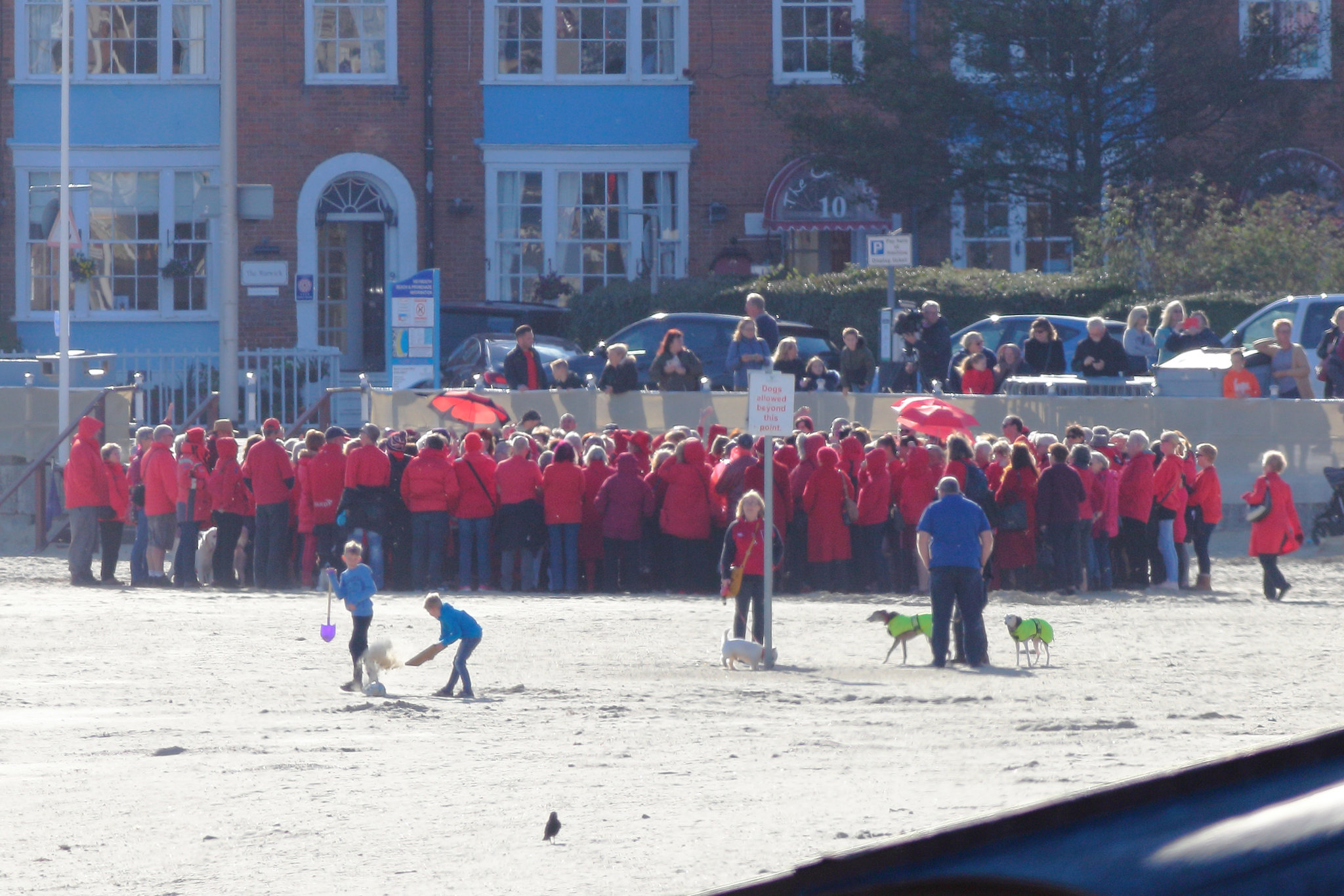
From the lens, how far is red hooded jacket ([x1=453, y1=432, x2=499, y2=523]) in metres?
17.5

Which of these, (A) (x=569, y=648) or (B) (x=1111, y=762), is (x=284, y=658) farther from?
(B) (x=1111, y=762)

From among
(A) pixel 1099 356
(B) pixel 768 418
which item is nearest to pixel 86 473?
(B) pixel 768 418

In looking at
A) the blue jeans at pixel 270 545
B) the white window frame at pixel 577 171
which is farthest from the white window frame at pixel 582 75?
the blue jeans at pixel 270 545

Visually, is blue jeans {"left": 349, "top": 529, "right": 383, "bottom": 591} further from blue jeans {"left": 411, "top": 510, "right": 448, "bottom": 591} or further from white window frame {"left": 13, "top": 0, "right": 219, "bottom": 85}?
white window frame {"left": 13, "top": 0, "right": 219, "bottom": 85}

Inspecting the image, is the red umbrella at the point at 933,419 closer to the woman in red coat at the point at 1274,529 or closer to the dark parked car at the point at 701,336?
the woman in red coat at the point at 1274,529

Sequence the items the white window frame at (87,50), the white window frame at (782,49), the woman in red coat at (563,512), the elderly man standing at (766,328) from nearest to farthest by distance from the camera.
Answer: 1. the woman in red coat at (563,512)
2. the elderly man standing at (766,328)
3. the white window frame at (87,50)
4. the white window frame at (782,49)

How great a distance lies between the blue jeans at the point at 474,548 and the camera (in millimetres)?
17719

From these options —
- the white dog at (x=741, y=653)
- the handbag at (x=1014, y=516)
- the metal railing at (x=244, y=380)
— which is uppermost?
the metal railing at (x=244, y=380)

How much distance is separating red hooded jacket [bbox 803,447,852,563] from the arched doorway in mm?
16662

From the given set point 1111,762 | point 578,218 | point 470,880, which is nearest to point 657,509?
point 1111,762

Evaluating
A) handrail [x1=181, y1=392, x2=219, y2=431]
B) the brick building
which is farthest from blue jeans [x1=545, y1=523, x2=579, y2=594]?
the brick building

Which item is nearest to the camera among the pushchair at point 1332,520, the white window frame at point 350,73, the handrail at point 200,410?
the pushchair at point 1332,520

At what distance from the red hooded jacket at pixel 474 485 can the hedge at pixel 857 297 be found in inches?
418

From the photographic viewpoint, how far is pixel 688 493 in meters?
17.2
